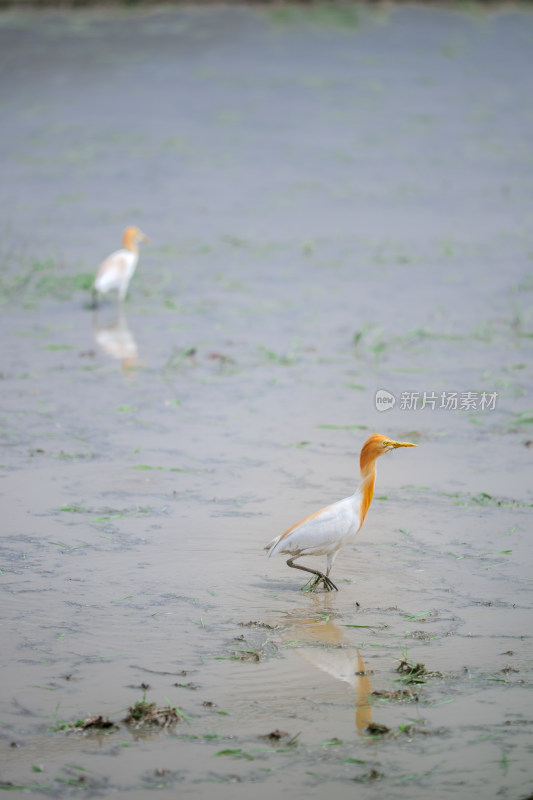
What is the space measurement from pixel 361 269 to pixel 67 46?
1675 cm

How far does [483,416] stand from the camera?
26.6 ft

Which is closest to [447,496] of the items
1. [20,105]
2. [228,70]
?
[20,105]

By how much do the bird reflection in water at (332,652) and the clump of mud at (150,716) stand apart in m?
0.68

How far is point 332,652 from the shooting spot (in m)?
4.79

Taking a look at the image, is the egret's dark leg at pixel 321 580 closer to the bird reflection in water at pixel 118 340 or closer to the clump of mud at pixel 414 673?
the clump of mud at pixel 414 673

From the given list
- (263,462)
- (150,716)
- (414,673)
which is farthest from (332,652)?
(263,462)

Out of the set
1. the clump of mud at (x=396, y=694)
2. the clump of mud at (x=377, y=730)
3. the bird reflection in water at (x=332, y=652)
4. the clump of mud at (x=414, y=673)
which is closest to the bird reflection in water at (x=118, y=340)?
the bird reflection in water at (x=332, y=652)

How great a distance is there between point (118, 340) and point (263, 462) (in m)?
3.35

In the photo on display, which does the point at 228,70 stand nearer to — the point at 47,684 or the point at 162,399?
the point at 162,399

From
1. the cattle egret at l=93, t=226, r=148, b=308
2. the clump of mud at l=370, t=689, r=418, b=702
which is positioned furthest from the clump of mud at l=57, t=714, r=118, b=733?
the cattle egret at l=93, t=226, r=148, b=308

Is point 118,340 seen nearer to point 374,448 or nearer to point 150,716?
point 374,448

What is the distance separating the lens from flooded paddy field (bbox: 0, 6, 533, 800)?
4.11m

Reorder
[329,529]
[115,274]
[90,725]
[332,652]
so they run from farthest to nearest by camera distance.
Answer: [115,274], [329,529], [332,652], [90,725]

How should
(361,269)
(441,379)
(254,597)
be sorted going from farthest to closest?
(361,269)
(441,379)
(254,597)
